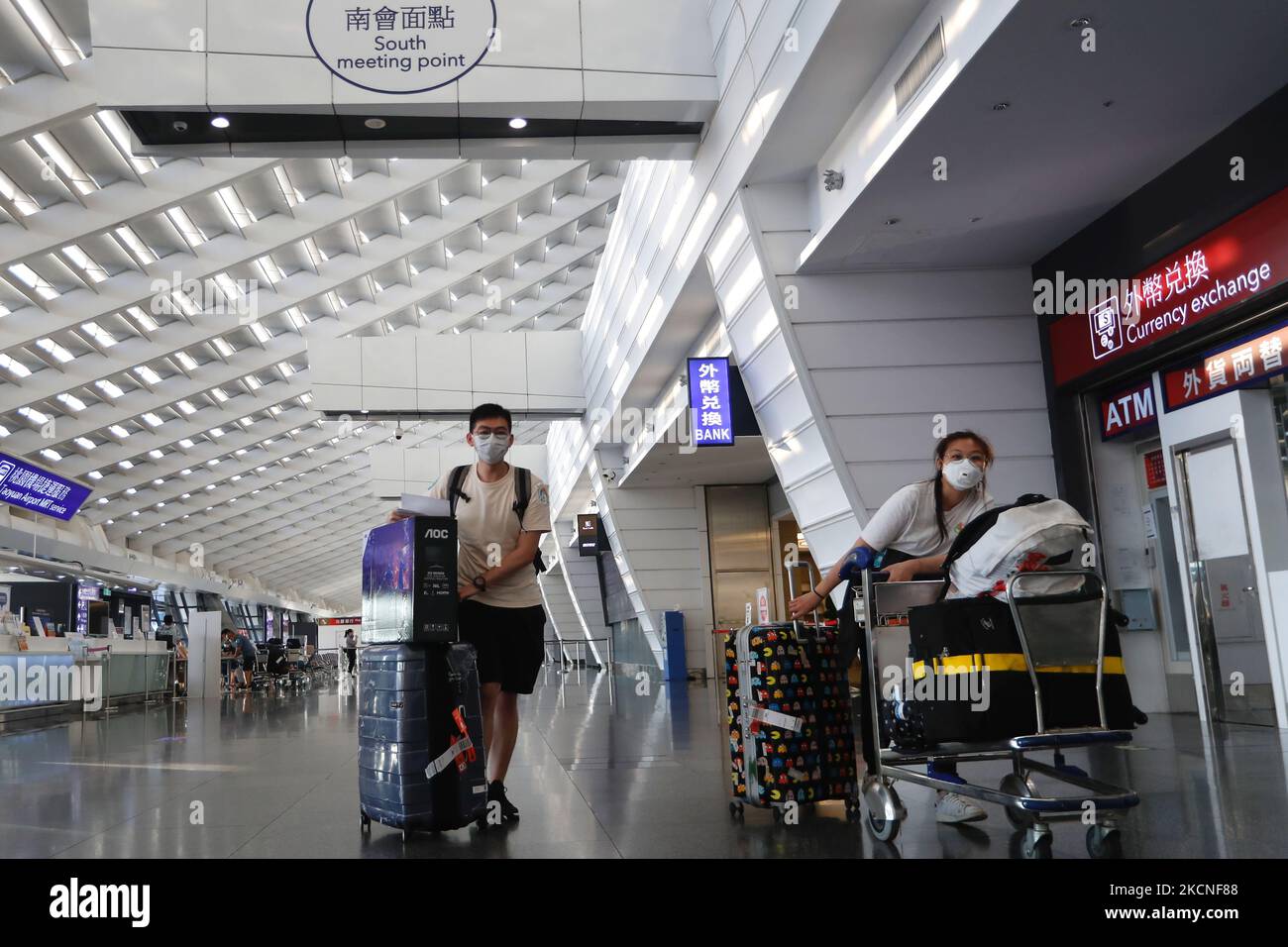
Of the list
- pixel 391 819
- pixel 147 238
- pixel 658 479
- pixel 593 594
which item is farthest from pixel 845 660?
pixel 593 594

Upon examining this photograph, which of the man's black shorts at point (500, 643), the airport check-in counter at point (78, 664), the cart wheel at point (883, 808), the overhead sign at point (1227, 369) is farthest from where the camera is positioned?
the airport check-in counter at point (78, 664)

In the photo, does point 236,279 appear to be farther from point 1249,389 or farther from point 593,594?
point 1249,389

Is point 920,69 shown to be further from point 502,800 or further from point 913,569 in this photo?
point 502,800

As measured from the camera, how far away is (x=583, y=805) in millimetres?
4277

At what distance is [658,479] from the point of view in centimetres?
1878

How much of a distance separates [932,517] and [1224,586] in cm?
433

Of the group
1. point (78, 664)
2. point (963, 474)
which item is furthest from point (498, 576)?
point (78, 664)

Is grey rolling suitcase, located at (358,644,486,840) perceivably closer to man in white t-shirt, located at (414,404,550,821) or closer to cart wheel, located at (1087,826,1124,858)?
man in white t-shirt, located at (414,404,550,821)

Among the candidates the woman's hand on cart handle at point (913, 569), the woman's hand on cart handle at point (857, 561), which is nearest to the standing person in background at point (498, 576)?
the woman's hand on cart handle at point (857, 561)

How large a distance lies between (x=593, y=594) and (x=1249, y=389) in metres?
23.5

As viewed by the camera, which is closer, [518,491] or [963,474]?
[963,474]

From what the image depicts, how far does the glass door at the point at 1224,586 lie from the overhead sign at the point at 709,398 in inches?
184

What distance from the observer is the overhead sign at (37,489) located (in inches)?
776

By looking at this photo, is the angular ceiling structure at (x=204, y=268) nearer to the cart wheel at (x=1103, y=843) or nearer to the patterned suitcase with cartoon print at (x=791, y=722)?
the patterned suitcase with cartoon print at (x=791, y=722)
